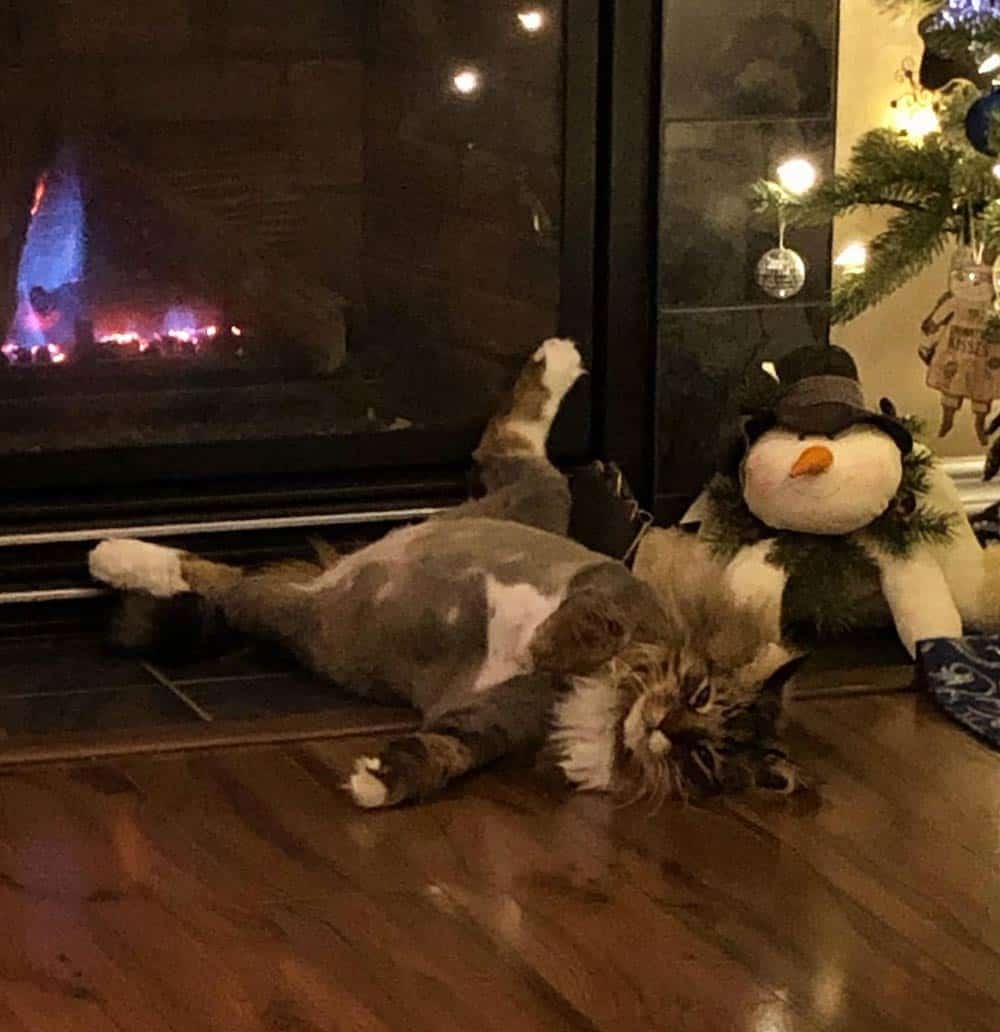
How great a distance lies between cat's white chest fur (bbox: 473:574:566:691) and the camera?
2.08 meters

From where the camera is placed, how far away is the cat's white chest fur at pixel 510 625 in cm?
208

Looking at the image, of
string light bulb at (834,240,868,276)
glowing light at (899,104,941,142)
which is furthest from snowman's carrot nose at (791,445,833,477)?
glowing light at (899,104,941,142)

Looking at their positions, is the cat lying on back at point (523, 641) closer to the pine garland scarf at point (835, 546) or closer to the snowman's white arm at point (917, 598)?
the pine garland scarf at point (835, 546)

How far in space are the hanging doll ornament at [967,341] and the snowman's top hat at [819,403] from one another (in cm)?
10

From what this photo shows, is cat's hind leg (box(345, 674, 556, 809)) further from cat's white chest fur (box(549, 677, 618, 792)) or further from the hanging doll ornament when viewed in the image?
the hanging doll ornament

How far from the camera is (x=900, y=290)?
107 inches

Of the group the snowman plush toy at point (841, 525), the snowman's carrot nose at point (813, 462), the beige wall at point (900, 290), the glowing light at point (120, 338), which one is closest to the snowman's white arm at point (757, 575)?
the snowman plush toy at point (841, 525)

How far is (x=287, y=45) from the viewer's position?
7.97 feet

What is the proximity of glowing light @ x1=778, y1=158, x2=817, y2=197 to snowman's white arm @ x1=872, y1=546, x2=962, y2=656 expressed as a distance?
19.5 inches

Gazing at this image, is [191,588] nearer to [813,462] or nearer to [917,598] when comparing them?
[813,462]

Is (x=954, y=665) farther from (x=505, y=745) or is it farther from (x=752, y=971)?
(x=752, y=971)

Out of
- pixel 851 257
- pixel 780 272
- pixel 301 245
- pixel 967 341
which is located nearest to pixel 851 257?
pixel 851 257

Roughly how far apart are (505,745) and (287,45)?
0.95 metres

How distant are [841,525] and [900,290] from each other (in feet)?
1.66
